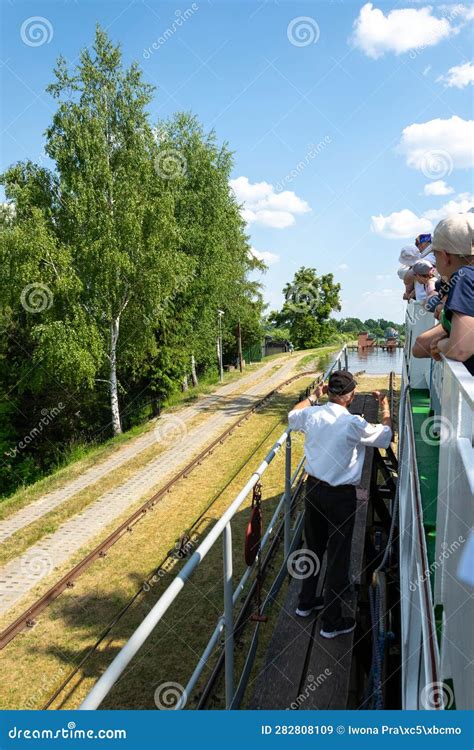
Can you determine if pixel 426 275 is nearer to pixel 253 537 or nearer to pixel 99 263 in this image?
pixel 253 537

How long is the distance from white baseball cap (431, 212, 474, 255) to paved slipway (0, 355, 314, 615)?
28.7 ft

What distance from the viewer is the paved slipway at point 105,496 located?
9.64 metres

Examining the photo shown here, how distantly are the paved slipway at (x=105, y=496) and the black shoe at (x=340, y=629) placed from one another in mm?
6516

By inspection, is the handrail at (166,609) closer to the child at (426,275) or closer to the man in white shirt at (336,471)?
the man in white shirt at (336,471)

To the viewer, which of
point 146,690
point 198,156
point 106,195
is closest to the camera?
point 146,690

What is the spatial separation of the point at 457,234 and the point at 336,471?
75.7 inches

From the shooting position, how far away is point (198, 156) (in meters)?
25.5

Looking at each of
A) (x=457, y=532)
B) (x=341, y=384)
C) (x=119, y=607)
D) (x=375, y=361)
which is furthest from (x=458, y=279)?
(x=375, y=361)

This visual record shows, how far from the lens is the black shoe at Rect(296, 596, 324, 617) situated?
13.8ft

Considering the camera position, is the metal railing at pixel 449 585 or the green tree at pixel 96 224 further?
the green tree at pixel 96 224

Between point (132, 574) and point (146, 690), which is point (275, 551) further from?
point (146, 690)

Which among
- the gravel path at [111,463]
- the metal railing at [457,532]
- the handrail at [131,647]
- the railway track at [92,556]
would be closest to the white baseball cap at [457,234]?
the metal railing at [457,532]
